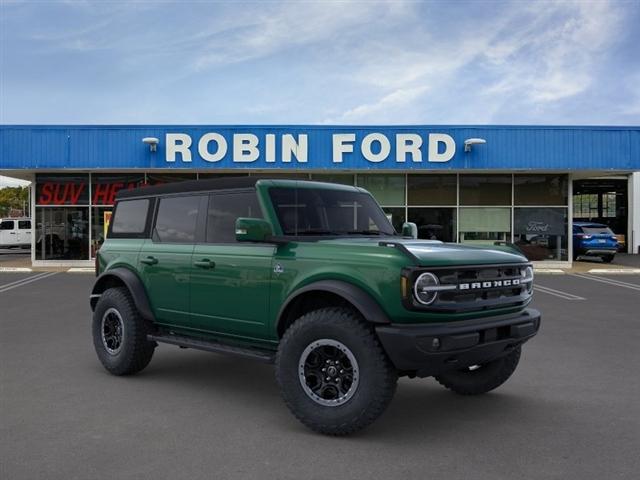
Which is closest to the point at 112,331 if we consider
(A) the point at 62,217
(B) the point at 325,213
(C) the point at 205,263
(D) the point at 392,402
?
(C) the point at 205,263

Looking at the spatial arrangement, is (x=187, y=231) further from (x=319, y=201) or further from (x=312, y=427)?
(x=312, y=427)

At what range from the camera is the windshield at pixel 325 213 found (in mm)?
5371

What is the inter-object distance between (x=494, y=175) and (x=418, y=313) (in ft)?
65.4

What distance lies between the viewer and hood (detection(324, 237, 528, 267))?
4.35m

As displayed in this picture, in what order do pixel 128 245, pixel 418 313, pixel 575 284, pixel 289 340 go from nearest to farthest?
pixel 418 313 < pixel 289 340 < pixel 128 245 < pixel 575 284

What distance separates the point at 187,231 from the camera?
5.99 meters

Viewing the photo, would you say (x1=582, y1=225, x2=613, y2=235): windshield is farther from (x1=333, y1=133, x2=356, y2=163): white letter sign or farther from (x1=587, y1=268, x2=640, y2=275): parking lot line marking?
(x1=333, y1=133, x2=356, y2=163): white letter sign

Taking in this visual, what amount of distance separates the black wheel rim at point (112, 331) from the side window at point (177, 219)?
0.95 m

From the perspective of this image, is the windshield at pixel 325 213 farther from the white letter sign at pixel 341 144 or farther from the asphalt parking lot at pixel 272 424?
the white letter sign at pixel 341 144

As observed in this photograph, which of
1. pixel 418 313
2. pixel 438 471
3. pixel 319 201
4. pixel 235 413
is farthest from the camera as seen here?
pixel 319 201

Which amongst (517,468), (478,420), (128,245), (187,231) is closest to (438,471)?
(517,468)

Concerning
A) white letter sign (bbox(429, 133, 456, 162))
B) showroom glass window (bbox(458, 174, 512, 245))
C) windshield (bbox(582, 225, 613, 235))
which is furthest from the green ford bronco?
windshield (bbox(582, 225, 613, 235))

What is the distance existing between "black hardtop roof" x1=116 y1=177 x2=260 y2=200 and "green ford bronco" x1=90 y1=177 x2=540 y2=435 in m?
0.02

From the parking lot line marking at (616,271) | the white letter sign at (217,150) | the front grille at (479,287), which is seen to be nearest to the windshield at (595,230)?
the parking lot line marking at (616,271)
